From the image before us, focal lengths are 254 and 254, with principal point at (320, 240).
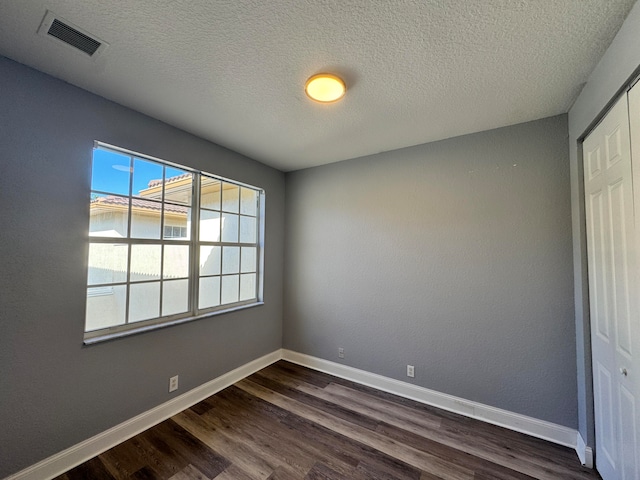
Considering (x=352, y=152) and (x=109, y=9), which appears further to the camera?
(x=352, y=152)

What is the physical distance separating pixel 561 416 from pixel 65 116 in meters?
4.27

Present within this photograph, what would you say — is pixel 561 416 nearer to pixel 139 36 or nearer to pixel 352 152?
pixel 352 152

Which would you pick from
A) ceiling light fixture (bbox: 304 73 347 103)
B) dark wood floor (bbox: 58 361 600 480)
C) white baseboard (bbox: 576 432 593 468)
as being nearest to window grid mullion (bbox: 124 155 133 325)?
dark wood floor (bbox: 58 361 600 480)

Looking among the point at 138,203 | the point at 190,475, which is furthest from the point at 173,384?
the point at 138,203

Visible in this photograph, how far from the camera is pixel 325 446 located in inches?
75.8

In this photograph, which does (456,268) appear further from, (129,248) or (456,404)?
(129,248)

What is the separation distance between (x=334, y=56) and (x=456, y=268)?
205cm

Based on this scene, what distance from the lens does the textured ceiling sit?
1.22 m

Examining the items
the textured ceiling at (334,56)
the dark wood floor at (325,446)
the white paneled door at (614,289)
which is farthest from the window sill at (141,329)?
the white paneled door at (614,289)

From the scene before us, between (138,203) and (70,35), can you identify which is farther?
(138,203)

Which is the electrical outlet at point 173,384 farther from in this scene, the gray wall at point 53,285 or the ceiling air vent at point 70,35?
the ceiling air vent at point 70,35

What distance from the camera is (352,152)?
292 cm

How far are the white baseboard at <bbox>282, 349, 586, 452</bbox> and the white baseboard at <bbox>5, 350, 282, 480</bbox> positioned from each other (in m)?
1.11

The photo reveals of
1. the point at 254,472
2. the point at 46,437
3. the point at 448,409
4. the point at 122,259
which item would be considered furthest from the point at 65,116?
the point at 448,409
